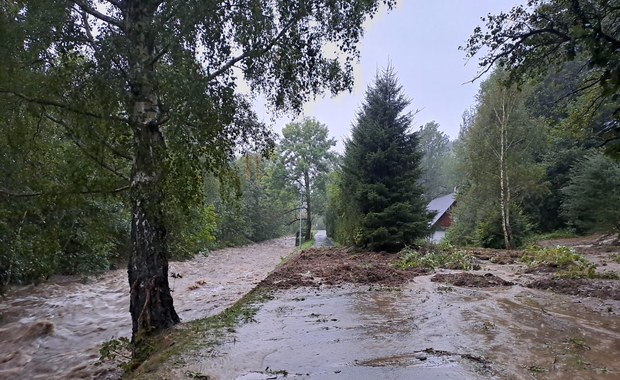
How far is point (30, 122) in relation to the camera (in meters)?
6.34

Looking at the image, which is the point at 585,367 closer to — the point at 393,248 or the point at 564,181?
the point at 393,248

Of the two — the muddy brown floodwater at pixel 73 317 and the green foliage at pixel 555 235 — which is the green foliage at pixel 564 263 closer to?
the muddy brown floodwater at pixel 73 317

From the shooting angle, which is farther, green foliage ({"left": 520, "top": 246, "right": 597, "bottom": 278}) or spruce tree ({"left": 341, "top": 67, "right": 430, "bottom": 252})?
spruce tree ({"left": 341, "top": 67, "right": 430, "bottom": 252})

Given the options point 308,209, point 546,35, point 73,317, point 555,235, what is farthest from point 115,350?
point 308,209

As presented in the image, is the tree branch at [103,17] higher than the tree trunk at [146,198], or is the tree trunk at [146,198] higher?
the tree branch at [103,17]

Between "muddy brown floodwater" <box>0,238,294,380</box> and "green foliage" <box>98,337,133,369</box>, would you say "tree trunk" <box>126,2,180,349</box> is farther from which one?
"muddy brown floodwater" <box>0,238,294,380</box>

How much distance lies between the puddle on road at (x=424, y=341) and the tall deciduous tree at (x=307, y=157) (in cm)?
3269

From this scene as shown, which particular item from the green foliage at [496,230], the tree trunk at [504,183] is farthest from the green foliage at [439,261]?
the green foliage at [496,230]

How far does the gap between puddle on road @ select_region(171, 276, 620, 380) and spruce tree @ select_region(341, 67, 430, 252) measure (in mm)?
7585

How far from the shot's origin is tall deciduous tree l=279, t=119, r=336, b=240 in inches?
1551

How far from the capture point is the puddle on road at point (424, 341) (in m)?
3.46

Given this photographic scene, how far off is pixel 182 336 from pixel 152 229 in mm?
1526

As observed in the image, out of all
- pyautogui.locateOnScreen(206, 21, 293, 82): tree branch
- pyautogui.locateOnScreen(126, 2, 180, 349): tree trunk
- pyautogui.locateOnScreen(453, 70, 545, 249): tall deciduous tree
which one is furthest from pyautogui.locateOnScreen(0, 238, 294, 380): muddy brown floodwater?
pyautogui.locateOnScreen(453, 70, 545, 249): tall deciduous tree

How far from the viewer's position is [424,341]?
430 centimetres
